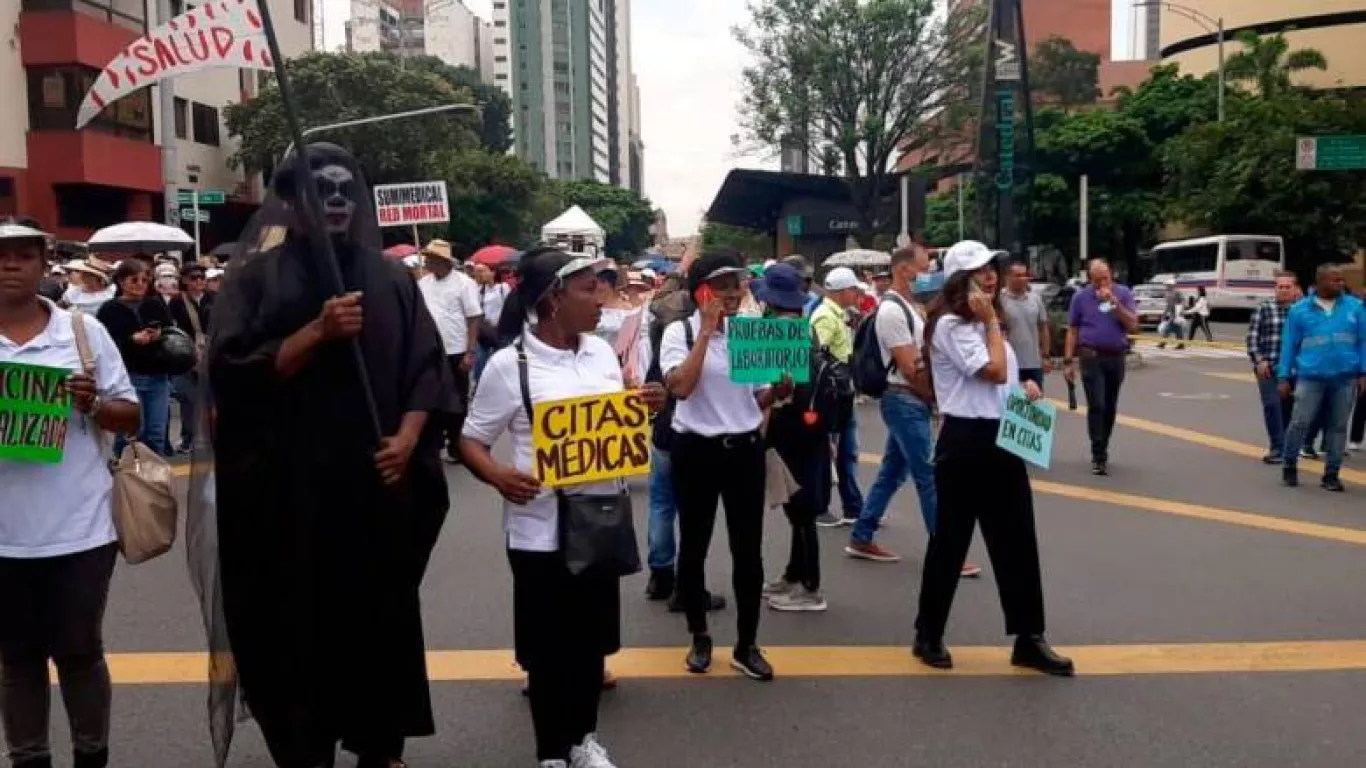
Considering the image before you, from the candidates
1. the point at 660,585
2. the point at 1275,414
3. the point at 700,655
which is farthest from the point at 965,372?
the point at 1275,414

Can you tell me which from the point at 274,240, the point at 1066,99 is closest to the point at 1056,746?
the point at 274,240

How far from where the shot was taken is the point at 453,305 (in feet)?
35.6

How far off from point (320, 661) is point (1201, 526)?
6.79 meters

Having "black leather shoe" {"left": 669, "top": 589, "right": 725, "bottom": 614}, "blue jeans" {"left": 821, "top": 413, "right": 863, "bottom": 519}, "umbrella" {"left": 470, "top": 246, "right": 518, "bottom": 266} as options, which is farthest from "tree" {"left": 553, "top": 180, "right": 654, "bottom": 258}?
"black leather shoe" {"left": 669, "top": 589, "right": 725, "bottom": 614}

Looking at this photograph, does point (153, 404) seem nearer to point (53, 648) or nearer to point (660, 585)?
point (660, 585)

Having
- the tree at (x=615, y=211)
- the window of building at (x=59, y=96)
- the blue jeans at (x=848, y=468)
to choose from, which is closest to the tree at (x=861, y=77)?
the window of building at (x=59, y=96)

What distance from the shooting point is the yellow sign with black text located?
4.09m

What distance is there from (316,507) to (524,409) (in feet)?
2.65

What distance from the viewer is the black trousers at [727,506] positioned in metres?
5.33

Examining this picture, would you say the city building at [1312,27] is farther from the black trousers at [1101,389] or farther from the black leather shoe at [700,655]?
the black leather shoe at [700,655]

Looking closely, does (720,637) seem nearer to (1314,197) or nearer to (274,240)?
(274,240)

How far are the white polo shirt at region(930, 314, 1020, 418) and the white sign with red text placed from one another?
147 inches

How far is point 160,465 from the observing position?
13.2 ft

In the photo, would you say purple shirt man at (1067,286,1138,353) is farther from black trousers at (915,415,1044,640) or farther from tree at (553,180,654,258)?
tree at (553,180,654,258)
